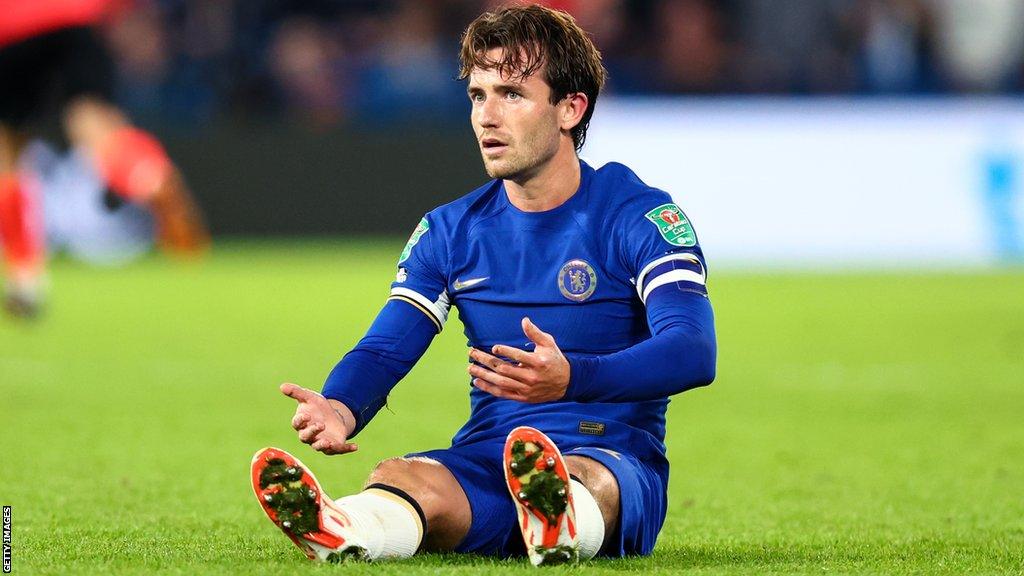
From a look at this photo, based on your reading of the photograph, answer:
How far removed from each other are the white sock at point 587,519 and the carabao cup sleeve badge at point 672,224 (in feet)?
1.96

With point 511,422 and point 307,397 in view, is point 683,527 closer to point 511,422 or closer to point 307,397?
point 511,422

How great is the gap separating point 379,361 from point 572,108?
75cm

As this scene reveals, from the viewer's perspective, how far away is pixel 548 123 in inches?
160

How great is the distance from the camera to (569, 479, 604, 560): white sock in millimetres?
3707

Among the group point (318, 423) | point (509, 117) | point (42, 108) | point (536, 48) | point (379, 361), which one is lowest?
point (318, 423)

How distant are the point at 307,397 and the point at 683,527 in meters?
1.30

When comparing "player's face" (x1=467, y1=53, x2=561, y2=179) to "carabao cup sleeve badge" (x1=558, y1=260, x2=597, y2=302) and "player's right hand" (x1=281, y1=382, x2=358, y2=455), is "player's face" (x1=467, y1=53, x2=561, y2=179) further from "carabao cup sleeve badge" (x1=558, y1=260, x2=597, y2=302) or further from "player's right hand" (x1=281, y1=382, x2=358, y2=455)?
"player's right hand" (x1=281, y1=382, x2=358, y2=455)

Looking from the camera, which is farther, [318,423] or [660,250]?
[660,250]

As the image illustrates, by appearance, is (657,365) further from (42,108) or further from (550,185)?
(42,108)

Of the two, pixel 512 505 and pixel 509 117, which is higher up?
pixel 509 117

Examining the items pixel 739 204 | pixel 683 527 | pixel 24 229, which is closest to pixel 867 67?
pixel 739 204

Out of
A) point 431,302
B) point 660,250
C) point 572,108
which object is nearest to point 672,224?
point 660,250

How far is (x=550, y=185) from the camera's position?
4.14m

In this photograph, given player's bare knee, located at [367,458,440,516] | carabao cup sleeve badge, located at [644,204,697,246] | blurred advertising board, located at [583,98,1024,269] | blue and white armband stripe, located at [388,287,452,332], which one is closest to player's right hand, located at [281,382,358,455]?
player's bare knee, located at [367,458,440,516]
